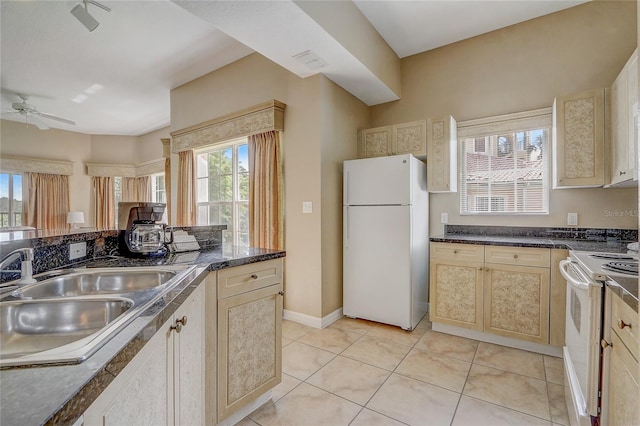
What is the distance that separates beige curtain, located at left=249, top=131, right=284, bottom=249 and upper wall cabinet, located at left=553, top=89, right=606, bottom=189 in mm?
2569

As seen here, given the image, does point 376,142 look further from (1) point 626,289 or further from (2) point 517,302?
(1) point 626,289

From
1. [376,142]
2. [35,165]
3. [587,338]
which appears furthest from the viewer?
[35,165]

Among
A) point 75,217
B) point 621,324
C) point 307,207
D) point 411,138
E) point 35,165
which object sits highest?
point 35,165

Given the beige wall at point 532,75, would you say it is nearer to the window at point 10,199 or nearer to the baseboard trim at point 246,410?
the baseboard trim at point 246,410

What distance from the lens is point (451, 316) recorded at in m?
2.78

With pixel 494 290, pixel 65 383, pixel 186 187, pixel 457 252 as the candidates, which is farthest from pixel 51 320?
pixel 186 187

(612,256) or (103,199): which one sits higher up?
(103,199)

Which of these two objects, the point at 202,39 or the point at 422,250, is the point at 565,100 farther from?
the point at 202,39

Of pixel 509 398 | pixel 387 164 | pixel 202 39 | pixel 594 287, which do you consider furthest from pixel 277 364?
pixel 202 39

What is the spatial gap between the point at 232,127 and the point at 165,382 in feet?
10.6

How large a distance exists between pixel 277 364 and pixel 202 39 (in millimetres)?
3310

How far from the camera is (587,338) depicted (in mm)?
1377

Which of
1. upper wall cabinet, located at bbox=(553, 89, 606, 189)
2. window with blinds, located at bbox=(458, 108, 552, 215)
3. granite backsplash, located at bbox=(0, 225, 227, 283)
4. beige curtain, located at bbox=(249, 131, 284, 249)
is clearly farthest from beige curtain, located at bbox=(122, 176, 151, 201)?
upper wall cabinet, located at bbox=(553, 89, 606, 189)

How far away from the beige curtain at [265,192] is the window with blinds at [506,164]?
201 centimetres
